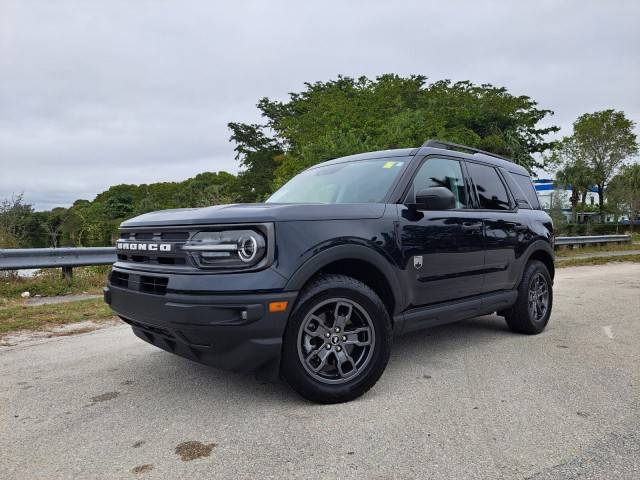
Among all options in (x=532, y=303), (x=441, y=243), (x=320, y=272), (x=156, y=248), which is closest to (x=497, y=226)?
(x=441, y=243)

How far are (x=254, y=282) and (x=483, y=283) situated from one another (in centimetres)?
242

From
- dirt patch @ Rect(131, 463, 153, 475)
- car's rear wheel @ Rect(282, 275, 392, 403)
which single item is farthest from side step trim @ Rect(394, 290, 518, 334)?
dirt patch @ Rect(131, 463, 153, 475)

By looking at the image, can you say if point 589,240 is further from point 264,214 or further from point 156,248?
point 156,248

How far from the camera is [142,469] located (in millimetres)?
2357

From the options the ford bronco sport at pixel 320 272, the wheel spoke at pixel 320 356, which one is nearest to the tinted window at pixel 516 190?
the ford bronco sport at pixel 320 272

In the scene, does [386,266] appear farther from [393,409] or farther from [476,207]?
[476,207]

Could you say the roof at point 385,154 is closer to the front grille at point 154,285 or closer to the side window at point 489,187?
the side window at point 489,187

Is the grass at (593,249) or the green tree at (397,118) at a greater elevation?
the green tree at (397,118)

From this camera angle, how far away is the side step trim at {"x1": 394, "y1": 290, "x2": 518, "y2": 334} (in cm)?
364

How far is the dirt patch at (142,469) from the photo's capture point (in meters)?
2.34

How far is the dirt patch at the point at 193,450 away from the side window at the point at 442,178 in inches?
89.8

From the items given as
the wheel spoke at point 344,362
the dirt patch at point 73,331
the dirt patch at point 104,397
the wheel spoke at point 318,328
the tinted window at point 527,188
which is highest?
the tinted window at point 527,188

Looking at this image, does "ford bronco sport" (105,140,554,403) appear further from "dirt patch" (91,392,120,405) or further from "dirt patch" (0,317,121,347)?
"dirt patch" (0,317,121,347)

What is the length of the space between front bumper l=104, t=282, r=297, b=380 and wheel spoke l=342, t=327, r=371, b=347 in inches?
21.3
